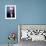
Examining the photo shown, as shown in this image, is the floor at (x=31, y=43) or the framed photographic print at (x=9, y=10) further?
the framed photographic print at (x=9, y=10)

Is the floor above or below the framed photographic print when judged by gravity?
below

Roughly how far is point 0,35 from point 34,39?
0.87m

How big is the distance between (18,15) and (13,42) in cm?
70

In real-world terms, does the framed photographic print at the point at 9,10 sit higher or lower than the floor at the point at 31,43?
higher

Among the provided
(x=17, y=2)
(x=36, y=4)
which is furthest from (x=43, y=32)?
(x=17, y=2)

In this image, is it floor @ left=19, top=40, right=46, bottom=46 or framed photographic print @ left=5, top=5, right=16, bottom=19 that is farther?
framed photographic print @ left=5, top=5, right=16, bottom=19

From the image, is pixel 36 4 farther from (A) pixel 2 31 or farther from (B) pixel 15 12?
(A) pixel 2 31

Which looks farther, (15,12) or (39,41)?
(15,12)

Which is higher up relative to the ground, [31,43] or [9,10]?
[9,10]

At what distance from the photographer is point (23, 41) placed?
9.76 feet

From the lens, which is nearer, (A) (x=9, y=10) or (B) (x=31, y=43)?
(B) (x=31, y=43)

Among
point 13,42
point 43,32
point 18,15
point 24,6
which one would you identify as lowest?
point 13,42

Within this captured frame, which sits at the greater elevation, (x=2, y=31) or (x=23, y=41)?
(x=2, y=31)

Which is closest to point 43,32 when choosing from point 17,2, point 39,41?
point 39,41
